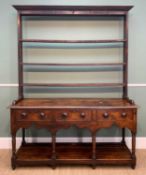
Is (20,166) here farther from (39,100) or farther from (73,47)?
(73,47)

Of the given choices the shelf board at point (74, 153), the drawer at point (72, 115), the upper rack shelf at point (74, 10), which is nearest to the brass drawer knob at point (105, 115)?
the drawer at point (72, 115)

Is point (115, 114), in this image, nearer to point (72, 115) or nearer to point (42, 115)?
point (72, 115)

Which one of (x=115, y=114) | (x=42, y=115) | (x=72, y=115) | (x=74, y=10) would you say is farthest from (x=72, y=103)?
(x=74, y=10)

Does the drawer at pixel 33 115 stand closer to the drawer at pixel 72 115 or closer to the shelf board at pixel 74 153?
the drawer at pixel 72 115

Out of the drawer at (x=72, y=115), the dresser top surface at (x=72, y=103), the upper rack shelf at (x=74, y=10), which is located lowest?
the drawer at (x=72, y=115)

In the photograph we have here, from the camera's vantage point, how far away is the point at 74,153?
2973 millimetres

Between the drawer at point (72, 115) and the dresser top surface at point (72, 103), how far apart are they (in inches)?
2.2

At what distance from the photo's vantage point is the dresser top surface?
2.73 meters

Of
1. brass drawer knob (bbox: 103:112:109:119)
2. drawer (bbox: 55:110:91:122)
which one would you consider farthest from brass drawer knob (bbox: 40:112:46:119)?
brass drawer knob (bbox: 103:112:109:119)

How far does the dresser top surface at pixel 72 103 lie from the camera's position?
2734mm

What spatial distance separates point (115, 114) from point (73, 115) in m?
0.45

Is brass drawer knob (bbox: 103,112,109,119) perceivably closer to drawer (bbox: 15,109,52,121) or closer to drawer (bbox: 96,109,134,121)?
drawer (bbox: 96,109,134,121)

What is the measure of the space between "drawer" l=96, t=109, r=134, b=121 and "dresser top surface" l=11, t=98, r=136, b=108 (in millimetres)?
53

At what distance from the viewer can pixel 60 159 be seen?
2814 millimetres
